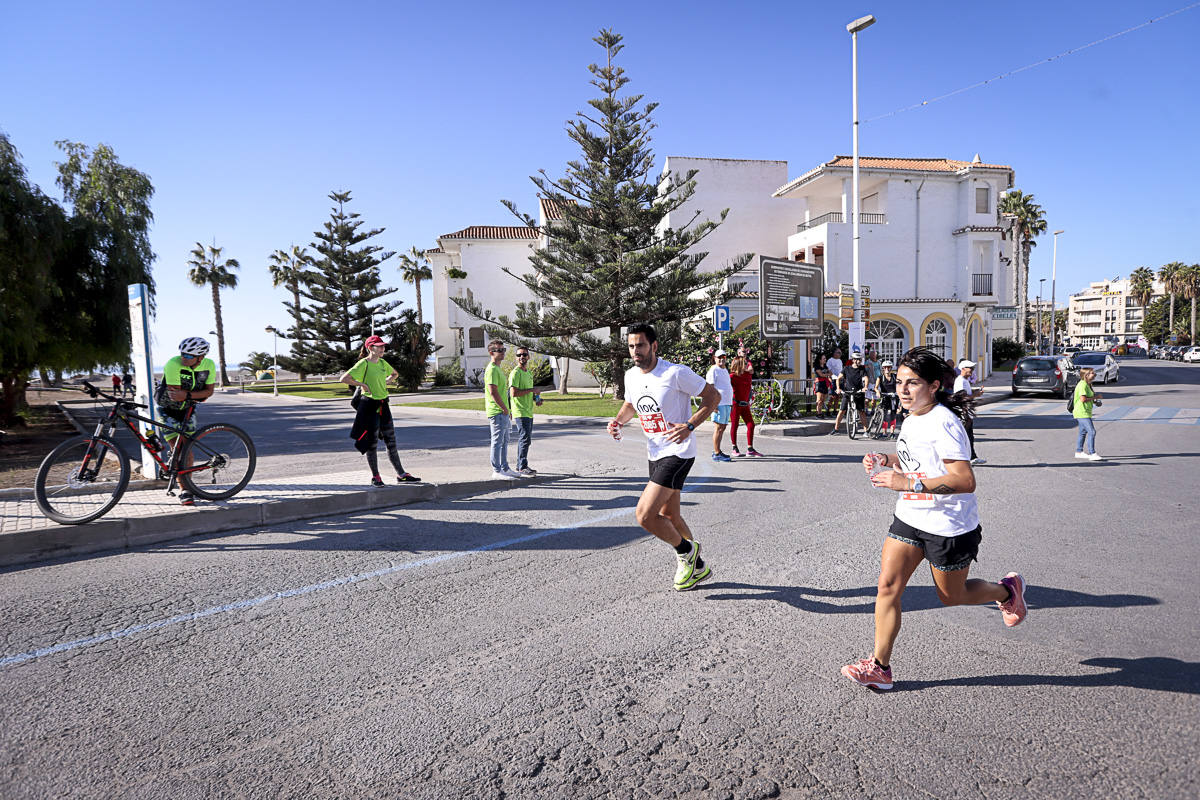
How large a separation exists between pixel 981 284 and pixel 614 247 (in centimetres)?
1944

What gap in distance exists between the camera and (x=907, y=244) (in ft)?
108

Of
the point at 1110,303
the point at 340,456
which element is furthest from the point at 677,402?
the point at 1110,303

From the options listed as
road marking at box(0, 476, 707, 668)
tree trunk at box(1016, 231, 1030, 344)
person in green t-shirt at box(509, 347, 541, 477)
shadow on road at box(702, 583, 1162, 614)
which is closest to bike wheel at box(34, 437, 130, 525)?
road marking at box(0, 476, 707, 668)

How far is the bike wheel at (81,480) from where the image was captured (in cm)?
585

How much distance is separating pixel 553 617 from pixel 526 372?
551cm

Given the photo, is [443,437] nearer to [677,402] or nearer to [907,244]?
[677,402]

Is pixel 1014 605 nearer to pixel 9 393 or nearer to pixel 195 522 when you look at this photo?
pixel 195 522

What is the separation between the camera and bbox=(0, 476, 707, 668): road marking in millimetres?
3764

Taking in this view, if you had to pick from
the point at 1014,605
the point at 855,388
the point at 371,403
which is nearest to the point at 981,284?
the point at 855,388

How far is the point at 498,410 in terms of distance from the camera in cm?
877

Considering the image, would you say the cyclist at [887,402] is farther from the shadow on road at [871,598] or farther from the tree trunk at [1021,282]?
the tree trunk at [1021,282]

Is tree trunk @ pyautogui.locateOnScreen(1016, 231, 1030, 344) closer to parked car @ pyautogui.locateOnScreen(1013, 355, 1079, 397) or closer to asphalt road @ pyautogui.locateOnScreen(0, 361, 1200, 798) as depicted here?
parked car @ pyautogui.locateOnScreen(1013, 355, 1079, 397)

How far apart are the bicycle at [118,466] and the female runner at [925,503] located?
19.8 ft

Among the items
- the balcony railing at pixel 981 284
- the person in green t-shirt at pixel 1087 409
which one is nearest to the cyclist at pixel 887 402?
the person in green t-shirt at pixel 1087 409
